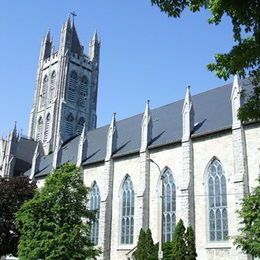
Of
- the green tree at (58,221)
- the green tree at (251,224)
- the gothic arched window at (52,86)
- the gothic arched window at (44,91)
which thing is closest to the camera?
the green tree at (251,224)

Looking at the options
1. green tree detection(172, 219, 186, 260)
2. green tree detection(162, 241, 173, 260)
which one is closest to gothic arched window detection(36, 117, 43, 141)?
green tree detection(162, 241, 173, 260)

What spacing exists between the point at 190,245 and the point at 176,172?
20.5ft

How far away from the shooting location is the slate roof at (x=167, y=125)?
30.2 meters

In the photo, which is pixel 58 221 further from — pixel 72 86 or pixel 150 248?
pixel 72 86

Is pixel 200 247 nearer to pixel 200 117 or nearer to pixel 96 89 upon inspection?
pixel 200 117

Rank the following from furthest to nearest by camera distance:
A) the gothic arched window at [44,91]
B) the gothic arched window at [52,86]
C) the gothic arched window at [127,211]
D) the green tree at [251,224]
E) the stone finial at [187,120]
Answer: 1. the gothic arched window at [44,91]
2. the gothic arched window at [52,86]
3. the gothic arched window at [127,211]
4. the stone finial at [187,120]
5. the green tree at [251,224]

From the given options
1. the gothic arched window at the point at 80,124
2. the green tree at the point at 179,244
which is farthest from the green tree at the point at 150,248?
the gothic arched window at the point at 80,124

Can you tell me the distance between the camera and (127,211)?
3328 cm

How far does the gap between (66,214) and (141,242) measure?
5.89 metres

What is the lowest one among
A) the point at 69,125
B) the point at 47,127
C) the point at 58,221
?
the point at 58,221

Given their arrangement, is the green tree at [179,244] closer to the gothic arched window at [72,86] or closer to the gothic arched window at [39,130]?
the gothic arched window at [39,130]

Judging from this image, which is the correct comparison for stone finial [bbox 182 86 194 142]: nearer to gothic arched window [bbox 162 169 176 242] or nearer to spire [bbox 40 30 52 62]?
gothic arched window [bbox 162 169 176 242]

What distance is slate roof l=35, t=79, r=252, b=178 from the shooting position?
99.0 ft

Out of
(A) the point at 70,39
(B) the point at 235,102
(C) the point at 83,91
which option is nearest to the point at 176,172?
(B) the point at 235,102
